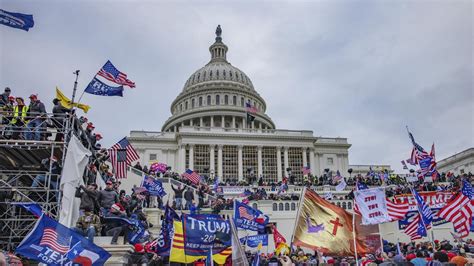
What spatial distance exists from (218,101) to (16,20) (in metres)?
72.1

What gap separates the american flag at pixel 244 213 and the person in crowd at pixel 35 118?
6787 millimetres

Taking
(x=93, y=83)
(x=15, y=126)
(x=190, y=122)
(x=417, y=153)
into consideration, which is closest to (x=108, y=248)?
(x=15, y=126)

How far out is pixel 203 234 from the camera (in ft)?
30.5

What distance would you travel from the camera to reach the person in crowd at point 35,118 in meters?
13.8

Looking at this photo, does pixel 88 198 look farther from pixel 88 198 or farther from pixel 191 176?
pixel 191 176

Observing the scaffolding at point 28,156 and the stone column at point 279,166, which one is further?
the stone column at point 279,166

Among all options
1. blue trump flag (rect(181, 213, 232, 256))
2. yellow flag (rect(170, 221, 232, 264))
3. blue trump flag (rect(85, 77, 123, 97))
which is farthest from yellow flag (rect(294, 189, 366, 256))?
blue trump flag (rect(85, 77, 123, 97))

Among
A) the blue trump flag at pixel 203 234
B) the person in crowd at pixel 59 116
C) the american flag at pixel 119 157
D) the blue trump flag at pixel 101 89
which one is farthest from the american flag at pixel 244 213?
the american flag at pixel 119 157

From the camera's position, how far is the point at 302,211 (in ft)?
31.6

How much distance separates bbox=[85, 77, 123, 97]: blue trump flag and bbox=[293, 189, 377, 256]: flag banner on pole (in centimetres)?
934

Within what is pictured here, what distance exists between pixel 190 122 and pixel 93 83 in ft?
214

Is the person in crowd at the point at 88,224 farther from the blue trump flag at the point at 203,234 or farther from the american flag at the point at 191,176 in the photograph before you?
the american flag at the point at 191,176

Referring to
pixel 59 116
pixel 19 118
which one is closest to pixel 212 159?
pixel 59 116

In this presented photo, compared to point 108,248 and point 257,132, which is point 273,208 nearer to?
point 108,248
